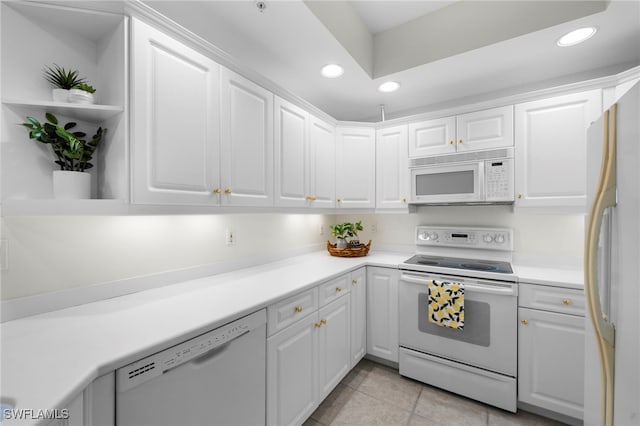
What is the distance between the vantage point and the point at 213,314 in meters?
1.13

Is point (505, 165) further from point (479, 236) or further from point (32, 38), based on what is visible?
point (32, 38)

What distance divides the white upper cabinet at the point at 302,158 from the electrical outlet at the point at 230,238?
426mm

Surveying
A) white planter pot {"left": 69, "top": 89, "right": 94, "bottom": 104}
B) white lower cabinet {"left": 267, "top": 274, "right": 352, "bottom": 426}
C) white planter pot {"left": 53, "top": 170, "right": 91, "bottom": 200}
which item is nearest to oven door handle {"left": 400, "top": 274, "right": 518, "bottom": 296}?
white lower cabinet {"left": 267, "top": 274, "right": 352, "bottom": 426}

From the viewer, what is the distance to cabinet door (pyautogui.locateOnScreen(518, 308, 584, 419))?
163cm

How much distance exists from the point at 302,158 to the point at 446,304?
159 centimetres

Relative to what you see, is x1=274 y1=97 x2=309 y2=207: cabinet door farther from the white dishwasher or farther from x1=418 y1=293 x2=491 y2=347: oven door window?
x1=418 y1=293 x2=491 y2=347: oven door window

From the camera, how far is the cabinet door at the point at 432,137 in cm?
230

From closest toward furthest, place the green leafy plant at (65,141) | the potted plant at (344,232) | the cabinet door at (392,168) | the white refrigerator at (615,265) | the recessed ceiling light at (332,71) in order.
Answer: the white refrigerator at (615,265)
the green leafy plant at (65,141)
the recessed ceiling light at (332,71)
the cabinet door at (392,168)
the potted plant at (344,232)

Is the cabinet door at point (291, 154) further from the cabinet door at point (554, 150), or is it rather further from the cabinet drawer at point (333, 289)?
the cabinet door at point (554, 150)

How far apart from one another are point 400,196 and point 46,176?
2445 millimetres

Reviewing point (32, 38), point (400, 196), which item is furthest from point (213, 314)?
point (400, 196)

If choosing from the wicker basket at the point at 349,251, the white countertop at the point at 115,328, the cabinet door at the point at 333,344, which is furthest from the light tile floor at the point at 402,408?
the wicker basket at the point at 349,251

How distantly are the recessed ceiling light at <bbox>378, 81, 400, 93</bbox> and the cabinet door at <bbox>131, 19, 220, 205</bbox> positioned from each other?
1457 millimetres

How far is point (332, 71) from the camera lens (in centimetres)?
207
